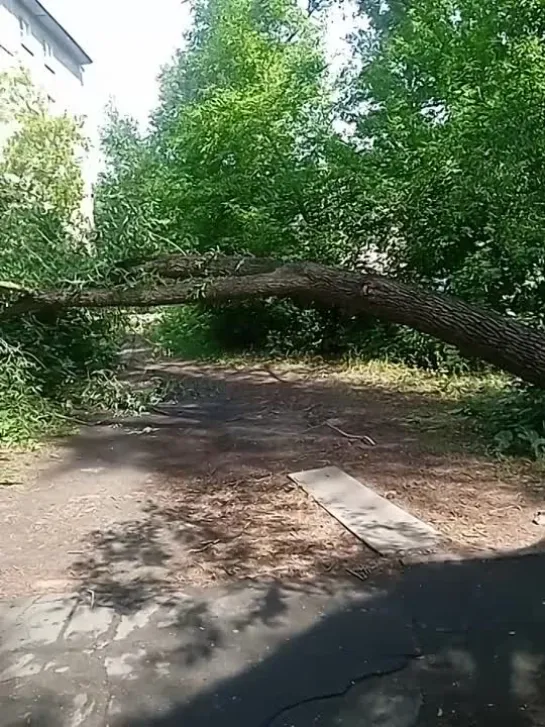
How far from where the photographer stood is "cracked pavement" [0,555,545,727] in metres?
2.20

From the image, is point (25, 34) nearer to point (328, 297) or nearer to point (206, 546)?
point (328, 297)

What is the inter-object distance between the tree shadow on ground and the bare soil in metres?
0.40

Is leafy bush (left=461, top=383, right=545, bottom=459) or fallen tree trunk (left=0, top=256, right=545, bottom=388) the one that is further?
fallen tree trunk (left=0, top=256, right=545, bottom=388)

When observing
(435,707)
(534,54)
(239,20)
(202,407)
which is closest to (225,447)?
(202,407)

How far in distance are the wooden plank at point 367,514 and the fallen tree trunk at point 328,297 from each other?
1.41 metres

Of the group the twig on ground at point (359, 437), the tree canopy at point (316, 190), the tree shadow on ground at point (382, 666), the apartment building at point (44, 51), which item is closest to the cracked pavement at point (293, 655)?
the tree shadow on ground at point (382, 666)

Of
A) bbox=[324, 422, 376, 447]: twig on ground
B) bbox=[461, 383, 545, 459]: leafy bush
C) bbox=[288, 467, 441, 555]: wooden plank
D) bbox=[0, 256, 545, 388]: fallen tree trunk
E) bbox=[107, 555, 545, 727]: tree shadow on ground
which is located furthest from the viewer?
bbox=[324, 422, 376, 447]: twig on ground

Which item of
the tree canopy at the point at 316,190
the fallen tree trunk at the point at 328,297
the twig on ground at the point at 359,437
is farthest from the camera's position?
the tree canopy at the point at 316,190

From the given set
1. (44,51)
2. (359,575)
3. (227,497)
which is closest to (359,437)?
(227,497)

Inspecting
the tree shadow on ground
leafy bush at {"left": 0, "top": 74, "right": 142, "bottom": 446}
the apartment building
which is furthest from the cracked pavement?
the apartment building

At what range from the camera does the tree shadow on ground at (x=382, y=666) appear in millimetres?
2180

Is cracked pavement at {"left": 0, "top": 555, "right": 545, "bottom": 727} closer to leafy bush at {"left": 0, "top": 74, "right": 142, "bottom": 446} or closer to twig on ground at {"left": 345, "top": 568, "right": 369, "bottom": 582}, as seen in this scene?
twig on ground at {"left": 345, "top": 568, "right": 369, "bottom": 582}

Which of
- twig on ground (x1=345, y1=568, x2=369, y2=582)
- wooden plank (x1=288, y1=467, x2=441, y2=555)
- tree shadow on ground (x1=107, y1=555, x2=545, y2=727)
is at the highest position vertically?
tree shadow on ground (x1=107, y1=555, x2=545, y2=727)

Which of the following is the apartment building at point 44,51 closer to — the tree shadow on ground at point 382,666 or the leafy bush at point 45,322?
the leafy bush at point 45,322
